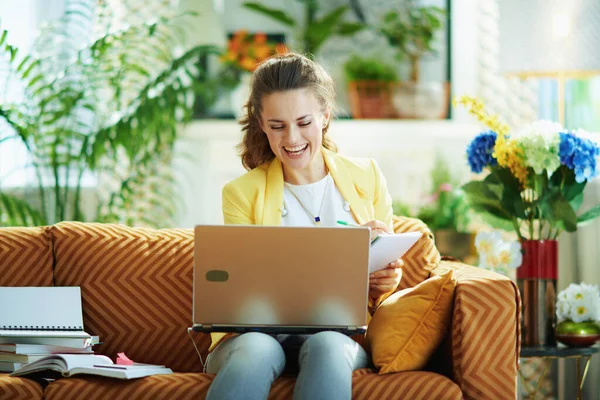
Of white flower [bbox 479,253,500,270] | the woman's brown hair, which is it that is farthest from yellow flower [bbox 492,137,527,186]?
the woman's brown hair

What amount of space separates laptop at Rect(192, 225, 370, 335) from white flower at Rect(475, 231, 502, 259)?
31.1 inches

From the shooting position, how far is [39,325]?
7.22ft

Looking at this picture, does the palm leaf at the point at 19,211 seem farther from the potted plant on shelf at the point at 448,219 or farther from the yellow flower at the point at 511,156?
the yellow flower at the point at 511,156

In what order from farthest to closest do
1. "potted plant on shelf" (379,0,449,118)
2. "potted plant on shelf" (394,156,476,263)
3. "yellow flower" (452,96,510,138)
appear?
1. "potted plant on shelf" (379,0,449,118)
2. "potted plant on shelf" (394,156,476,263)
3. "yellow flower" (452,96,510,138)

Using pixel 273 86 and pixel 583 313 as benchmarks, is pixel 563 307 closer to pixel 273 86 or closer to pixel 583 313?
pixel 583 313

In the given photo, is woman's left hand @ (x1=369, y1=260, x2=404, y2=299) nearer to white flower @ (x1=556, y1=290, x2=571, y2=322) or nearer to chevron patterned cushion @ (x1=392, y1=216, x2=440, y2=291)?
chevron patterned cushion @ (x1=392, y1=216, x2=440, y2=291)

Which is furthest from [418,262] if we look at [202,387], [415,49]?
[415,49]

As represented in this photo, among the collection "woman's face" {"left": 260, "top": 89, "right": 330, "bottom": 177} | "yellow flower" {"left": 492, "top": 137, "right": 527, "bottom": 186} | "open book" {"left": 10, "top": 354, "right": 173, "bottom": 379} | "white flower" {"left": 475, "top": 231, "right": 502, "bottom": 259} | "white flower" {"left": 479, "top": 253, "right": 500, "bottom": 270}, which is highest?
"woman's face" {"left": 260, "top": 89, "right": 330, "bottom": 177}

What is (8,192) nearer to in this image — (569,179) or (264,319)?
(264,319)

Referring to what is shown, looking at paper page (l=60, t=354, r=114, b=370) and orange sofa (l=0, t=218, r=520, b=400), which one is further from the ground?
orange sofa (l=0, t=218, r=520, b=400)

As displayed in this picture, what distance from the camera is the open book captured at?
6.51ft

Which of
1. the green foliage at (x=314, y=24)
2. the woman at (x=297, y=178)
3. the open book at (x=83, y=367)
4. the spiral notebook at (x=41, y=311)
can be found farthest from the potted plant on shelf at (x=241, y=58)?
the open book at (x=83, y=367)

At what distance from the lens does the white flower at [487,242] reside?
8.57ft

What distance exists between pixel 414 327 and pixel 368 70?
2.22 meters
